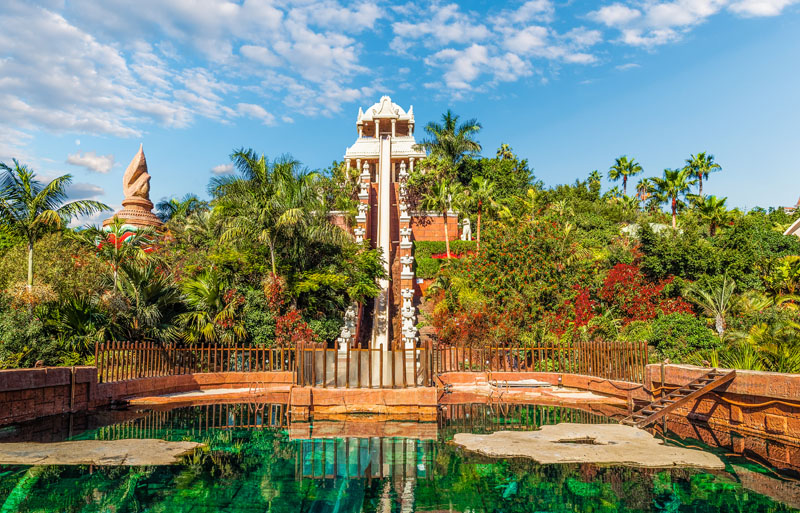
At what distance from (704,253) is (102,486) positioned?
74.0ft

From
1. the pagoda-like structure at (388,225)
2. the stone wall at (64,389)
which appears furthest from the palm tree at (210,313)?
the pagoda-like structure at (388,225)

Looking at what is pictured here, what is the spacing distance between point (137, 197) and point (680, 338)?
32.3 metres

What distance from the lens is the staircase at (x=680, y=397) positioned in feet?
32.8

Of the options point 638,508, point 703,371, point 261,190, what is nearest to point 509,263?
point 261,190

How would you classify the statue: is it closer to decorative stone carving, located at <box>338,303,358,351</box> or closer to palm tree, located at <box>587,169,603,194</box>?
decorative stone carving, located at <box>338,303,358,351</box>

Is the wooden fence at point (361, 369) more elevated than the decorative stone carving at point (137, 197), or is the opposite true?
the decorative stone carving at point (137, 197)

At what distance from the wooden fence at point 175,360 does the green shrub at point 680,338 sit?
10762mm

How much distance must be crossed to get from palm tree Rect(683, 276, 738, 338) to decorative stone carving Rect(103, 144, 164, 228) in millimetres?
29445

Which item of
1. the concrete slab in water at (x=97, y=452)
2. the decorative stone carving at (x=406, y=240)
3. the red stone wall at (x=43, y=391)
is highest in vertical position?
the decorative stone carving at (x=406, y=240)

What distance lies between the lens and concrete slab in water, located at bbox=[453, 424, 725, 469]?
7.98 metres

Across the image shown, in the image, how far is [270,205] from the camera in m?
20.0

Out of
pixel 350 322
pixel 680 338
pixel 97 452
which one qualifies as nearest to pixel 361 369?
pixel 97 452

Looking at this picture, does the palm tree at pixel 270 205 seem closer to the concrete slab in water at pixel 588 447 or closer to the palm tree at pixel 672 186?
the concrete slab in water at pixel 588 447

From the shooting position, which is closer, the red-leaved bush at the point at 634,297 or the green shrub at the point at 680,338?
the green shrub at the point at 680,338
